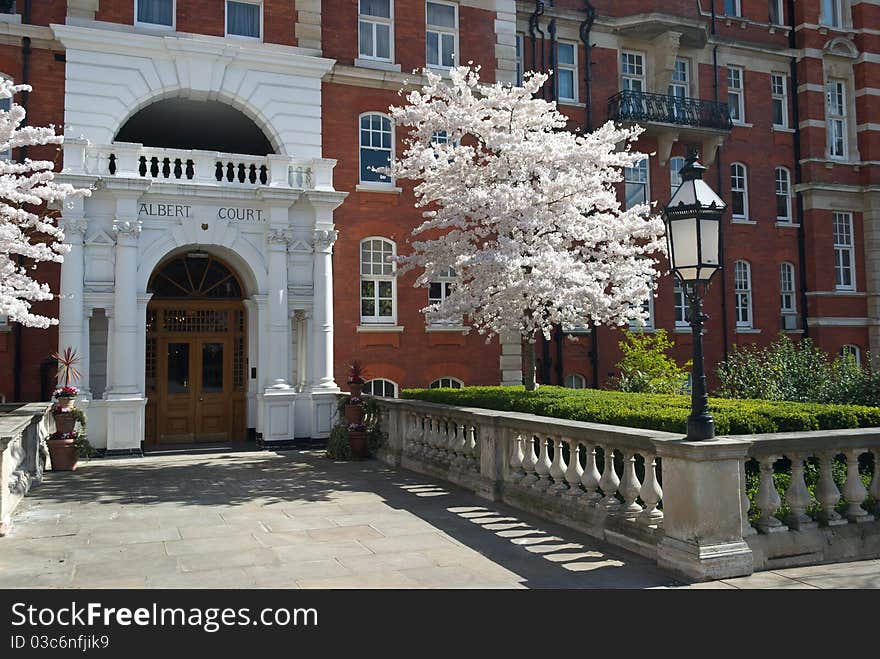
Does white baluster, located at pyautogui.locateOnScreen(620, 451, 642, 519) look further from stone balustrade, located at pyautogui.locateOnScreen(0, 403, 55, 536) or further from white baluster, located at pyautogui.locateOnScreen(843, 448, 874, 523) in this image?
stone balustrade, located at pyautogui.locateOnScreen(0, 403, 55, 536)

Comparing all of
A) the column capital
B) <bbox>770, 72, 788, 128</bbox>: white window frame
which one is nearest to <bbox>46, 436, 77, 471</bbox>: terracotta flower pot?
the column capital

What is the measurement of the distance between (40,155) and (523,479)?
42.1ft

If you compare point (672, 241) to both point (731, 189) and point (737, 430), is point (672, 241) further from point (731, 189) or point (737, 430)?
point (731, 189)

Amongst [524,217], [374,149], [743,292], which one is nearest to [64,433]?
[524,217]

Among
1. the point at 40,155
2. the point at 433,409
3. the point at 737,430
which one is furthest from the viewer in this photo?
the point at 40,155

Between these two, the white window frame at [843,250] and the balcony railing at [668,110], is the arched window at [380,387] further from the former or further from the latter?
the white window frame at [843,250]

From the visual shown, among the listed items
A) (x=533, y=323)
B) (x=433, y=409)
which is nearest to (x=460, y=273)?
(x=533, y=323)

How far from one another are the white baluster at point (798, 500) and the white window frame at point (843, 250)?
70.2 ft

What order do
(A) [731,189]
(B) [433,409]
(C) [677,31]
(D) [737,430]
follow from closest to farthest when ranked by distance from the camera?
(D) [737,430], (B) [433,409], (C) [677,31], (A) [731,189]

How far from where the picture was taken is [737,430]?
758cm

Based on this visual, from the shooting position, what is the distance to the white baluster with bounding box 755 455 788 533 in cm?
661

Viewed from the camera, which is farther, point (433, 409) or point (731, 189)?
point (731, 189)

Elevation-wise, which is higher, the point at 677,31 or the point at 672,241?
the point at 677,31

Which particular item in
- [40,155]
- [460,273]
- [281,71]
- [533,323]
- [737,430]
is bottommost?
[737,430]
